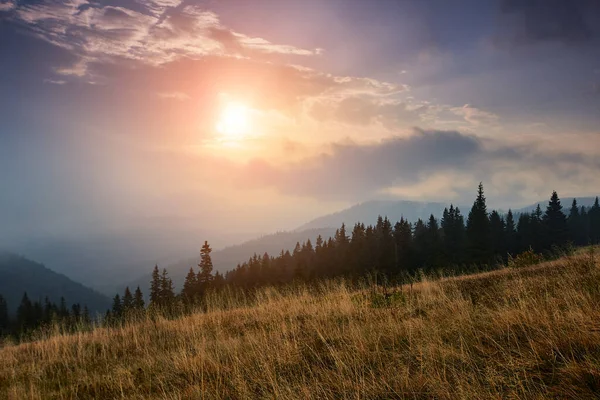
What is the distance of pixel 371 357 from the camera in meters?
4.81

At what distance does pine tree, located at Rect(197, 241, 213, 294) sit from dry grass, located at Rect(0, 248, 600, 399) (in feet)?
140

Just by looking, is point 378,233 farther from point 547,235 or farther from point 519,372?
point 519,372

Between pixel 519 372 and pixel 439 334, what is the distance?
150cm

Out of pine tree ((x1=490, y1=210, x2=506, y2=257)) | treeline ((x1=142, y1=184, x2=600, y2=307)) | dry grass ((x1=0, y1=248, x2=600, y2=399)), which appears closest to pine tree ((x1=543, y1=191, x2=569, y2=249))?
treeline ((x1=142, y1=184, x2=600, y2=307))

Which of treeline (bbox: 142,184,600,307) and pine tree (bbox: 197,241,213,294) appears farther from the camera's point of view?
treeline (bbox: 142,184,600,307)

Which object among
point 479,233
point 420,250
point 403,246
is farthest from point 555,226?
point 403,246

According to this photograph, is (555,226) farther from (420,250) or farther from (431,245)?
(420,250)

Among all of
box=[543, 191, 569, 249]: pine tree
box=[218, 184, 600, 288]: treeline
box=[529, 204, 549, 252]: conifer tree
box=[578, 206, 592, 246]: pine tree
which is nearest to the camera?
box=[218, 184, 600, 288]: treeline

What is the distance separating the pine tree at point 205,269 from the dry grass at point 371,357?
42.6 meters

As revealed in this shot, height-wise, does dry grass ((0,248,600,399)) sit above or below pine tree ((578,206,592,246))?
above

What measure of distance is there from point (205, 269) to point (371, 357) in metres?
51.4

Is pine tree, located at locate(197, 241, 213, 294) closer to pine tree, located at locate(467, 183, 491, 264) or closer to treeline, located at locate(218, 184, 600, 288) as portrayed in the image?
treeline, located at locate(218, 184, 600, 288)

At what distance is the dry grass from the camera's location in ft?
11.9

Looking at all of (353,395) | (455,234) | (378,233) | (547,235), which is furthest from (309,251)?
(353,395)
